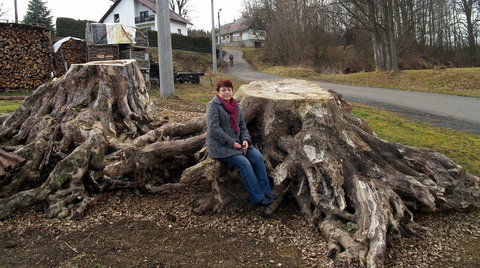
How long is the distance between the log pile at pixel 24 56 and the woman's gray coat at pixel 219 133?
52.2 ft

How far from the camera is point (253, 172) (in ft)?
13.6

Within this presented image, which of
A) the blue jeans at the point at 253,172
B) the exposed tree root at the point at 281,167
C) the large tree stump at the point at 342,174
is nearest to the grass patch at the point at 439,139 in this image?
the large tree stump at the point at 342,174

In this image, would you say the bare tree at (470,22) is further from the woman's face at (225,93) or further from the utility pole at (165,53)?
the woman's face at (225,93)

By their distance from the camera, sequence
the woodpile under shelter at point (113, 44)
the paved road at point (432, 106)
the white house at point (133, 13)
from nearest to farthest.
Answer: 1. the paved road at point (432, 106)
2. the woodpile under shelter at point (113, 44)
3. the white house at point (133, 13)

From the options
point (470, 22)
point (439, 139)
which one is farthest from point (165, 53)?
point (470, 22)

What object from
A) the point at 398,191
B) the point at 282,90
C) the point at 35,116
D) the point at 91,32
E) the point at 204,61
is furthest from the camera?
the point at 204,61

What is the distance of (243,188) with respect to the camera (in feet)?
14.8

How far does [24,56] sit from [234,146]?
1654 centimetres

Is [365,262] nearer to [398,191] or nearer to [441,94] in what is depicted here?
[398,191]

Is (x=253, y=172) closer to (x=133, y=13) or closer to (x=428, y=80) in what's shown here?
(x=428, y=80)

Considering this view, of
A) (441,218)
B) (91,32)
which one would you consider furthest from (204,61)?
(441,218)

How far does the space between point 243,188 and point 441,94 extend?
1529 cm

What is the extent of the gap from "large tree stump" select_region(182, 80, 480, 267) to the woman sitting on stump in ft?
0.44

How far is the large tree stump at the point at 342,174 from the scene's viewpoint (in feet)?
11.8
